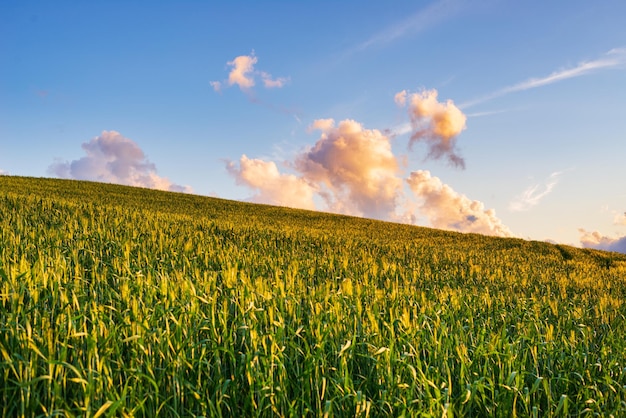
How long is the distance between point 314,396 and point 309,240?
36.2 ft

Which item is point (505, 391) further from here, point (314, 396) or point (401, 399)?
point (314, 396)

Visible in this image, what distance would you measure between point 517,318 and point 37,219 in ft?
41.9

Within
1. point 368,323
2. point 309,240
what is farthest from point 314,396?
point 309,240

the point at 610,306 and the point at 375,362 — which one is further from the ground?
the point at 610,306

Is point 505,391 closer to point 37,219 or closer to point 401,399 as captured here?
point 401,399

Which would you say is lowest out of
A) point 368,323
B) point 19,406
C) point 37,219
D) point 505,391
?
point 19,406

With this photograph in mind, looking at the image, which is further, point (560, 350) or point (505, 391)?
point (560, 350)

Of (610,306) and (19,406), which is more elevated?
(610,306)

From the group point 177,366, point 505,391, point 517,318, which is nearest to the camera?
point 177,366

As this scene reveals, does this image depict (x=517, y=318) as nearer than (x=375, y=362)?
No

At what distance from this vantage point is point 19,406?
3.04 m

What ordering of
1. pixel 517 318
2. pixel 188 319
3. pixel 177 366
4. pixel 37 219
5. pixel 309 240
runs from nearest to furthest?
1. pixel 177 366
2. pixel 188 319
3. pixel 517 318
4. pixel 37 219
5. pixel 309 240

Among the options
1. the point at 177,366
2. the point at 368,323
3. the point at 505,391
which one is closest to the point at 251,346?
the point at 177,366

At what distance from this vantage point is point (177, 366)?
3412 millimetres
